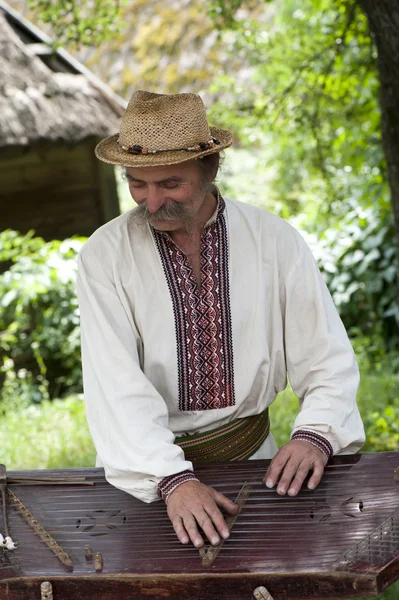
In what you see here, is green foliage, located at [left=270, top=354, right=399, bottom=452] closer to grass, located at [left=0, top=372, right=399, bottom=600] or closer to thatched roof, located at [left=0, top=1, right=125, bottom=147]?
grass, located at [left=0, top=372, right=399, bottom=600]

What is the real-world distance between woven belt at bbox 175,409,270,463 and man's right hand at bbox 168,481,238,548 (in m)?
0.40

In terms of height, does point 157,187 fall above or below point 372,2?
below

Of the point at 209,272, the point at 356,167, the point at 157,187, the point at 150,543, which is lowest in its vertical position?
the point at 356,167

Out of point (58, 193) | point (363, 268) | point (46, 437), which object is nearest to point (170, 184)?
point (46, 437)

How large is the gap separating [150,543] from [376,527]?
535 mm

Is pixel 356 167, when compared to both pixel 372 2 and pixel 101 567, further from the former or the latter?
pixel 101 567

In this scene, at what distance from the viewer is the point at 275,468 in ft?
7.65

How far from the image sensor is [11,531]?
86.0 inches

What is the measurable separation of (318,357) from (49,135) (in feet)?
16.5

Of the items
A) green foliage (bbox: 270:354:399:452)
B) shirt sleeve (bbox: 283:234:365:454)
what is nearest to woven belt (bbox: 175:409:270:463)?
shirt sleeve (bbox: 283:234:365:454)

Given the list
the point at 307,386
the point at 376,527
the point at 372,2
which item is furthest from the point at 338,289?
the point at 376,527

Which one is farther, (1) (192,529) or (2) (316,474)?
(2) (316,474)

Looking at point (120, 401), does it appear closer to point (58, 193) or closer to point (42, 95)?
point (42, 95)

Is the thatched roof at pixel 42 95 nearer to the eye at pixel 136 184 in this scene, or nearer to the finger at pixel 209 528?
the eye at pixel 136 184
